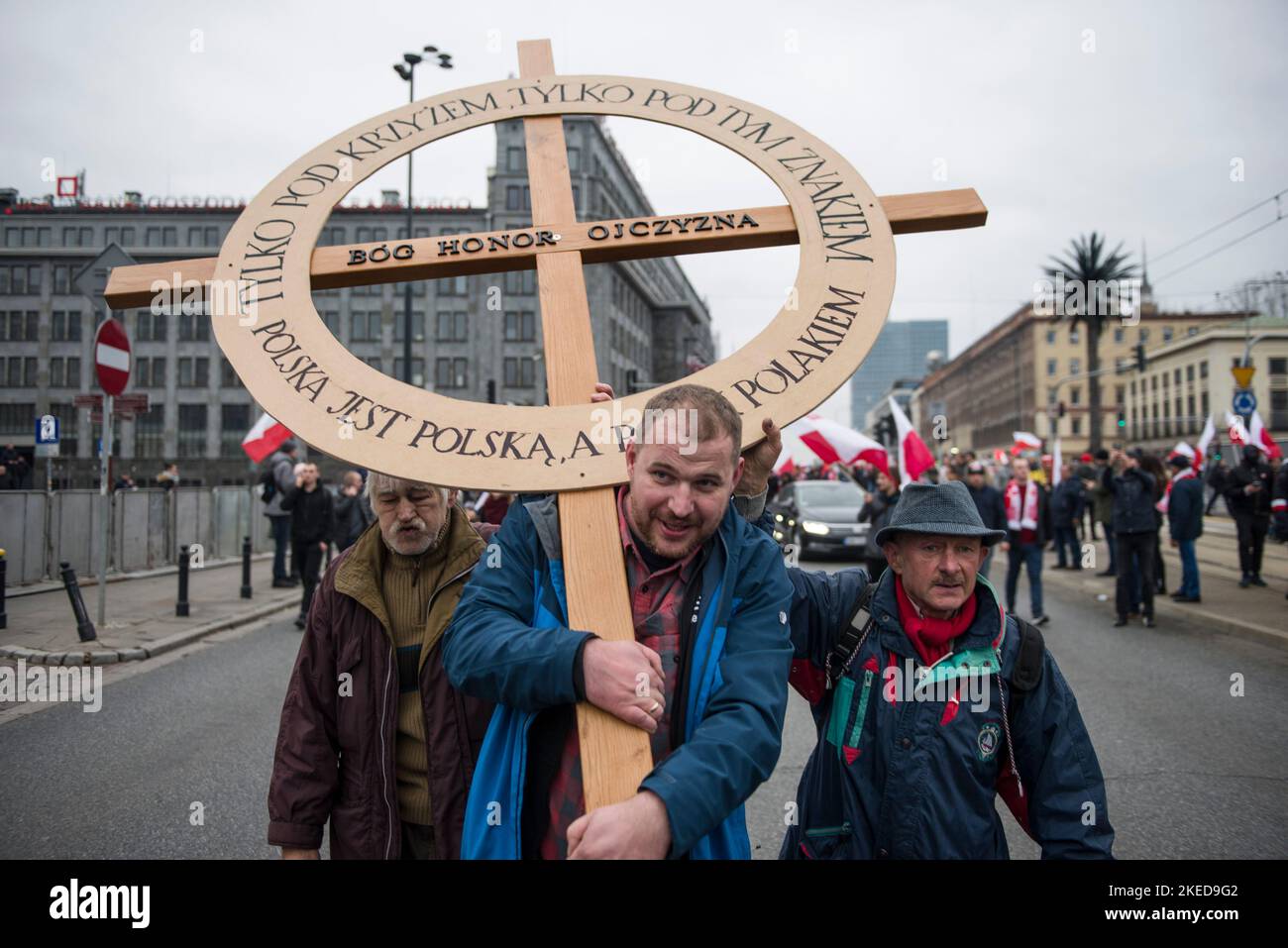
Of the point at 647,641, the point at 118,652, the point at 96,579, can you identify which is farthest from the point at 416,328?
the point at 647,641

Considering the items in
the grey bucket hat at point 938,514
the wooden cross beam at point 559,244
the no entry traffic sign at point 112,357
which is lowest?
the grey bucket hat at point 938,514

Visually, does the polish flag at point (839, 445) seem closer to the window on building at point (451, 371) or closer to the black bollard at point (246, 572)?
the black bollard at point (246, 572)

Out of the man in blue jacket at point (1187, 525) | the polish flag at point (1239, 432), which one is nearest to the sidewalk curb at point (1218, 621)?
the man in blue jacket at point (1187, 525)

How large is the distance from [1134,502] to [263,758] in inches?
379

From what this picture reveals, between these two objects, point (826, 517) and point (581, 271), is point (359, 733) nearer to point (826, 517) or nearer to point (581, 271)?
point (581, 271)

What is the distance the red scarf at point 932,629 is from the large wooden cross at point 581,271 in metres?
0.75

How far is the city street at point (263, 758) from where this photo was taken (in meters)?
3.88

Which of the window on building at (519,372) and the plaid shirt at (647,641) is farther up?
the window on building at (519,372)

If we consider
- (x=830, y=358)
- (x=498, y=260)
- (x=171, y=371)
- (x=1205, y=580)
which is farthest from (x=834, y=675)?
(x=171, y=371)

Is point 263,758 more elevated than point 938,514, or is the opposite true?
point 938,514

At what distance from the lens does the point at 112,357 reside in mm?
8273
